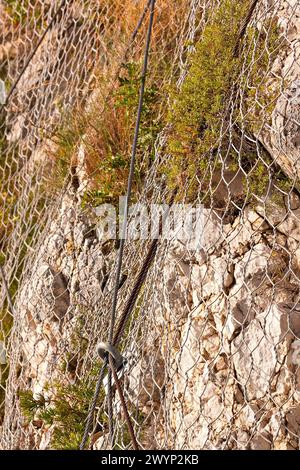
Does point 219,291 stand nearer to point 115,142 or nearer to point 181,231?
point 181,231

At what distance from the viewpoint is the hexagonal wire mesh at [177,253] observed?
88.7 inches

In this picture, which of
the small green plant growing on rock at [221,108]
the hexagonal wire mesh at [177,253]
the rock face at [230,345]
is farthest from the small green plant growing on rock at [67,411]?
the small green plant growing on rock at [221,108]

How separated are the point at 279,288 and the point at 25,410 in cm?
106

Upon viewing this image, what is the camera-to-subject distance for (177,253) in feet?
8.18

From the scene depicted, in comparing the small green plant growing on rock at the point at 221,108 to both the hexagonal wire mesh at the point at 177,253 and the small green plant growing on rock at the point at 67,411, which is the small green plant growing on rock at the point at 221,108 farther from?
the small green plant growing on rock at the point at 67,411

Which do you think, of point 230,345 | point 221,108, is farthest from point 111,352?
point 221,108

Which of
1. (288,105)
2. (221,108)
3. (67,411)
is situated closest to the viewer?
(288,105)

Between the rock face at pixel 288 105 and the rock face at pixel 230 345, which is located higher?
the rock face at pixel 288 105

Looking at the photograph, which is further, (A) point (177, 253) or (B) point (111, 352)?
(A) point (177, 253)

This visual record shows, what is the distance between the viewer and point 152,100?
120 inches

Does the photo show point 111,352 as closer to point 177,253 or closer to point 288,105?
point 177,253

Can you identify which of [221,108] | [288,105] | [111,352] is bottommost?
[111,352]
